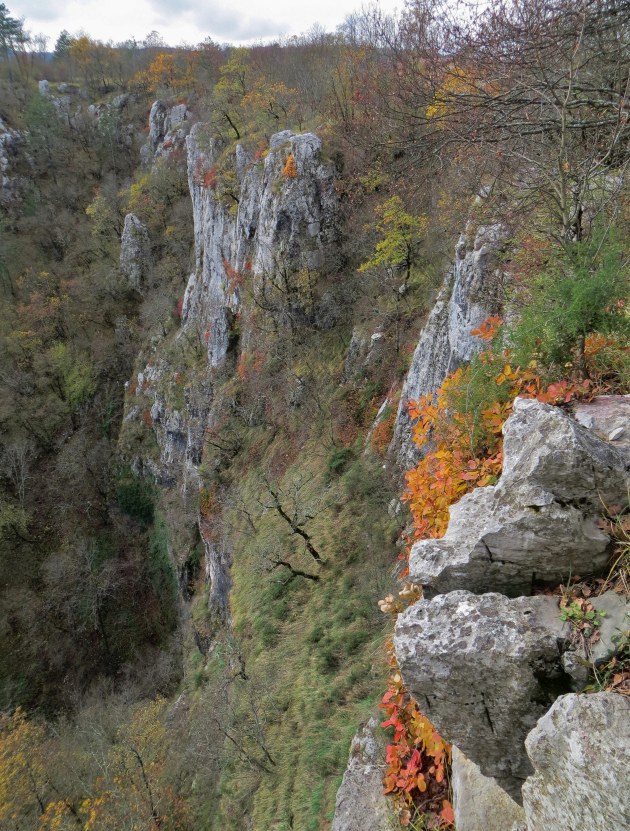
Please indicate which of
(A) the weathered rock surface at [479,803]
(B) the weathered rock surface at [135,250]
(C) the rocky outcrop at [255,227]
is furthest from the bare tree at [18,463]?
(A) the weathered rock surface at [479,803]

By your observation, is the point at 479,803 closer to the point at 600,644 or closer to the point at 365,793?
the point at 600,644

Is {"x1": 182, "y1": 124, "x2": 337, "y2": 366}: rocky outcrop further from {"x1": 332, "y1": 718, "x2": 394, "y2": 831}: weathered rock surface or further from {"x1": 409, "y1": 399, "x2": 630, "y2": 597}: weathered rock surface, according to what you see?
{"x1": 409, "y1": 399, "x2": 630, "y2": 597}: weathered rock surface

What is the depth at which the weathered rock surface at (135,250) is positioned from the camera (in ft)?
133

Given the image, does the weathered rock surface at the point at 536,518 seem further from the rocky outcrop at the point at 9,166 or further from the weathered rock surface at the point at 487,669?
the rocky outcrop at the point at 9,166

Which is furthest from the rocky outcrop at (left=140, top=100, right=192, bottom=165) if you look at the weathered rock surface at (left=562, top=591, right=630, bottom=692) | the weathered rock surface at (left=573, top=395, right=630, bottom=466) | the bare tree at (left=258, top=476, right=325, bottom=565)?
the weathered rock surface at (left=562, top=591, right=630, bottom=692)

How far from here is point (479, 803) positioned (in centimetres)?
379

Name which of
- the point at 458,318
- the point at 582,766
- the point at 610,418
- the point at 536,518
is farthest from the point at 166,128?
the point at 582,766

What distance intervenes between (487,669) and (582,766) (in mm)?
941

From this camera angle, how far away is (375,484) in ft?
46.0

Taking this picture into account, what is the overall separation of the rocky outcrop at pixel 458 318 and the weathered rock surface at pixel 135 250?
114ft

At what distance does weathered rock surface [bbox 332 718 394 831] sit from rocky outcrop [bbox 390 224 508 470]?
704cm

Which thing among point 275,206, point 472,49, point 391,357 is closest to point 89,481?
point 275,206

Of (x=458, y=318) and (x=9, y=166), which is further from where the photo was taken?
(x=9, y=166)

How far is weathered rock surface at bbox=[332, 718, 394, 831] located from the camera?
541 centimetres
